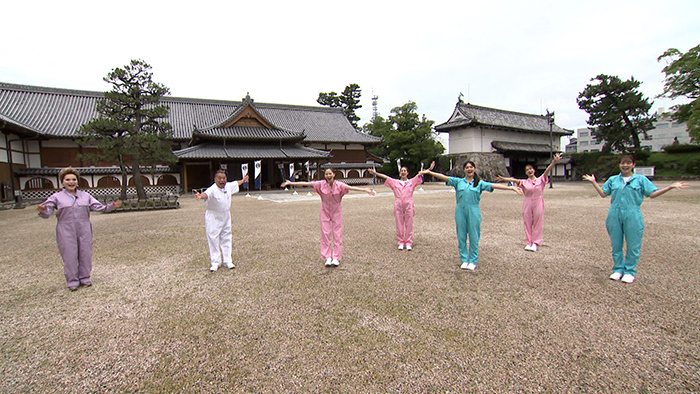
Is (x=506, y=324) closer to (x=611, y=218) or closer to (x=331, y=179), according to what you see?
(x=611, y=218)

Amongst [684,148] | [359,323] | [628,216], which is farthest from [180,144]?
[684,148]

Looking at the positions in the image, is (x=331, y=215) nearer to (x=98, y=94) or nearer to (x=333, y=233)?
(x=333, y=233)

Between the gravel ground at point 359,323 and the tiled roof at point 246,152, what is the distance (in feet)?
55.8

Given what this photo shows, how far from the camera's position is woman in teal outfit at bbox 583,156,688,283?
13.3 feet

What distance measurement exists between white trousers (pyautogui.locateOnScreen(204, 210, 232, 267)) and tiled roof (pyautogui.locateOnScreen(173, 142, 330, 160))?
1878cm

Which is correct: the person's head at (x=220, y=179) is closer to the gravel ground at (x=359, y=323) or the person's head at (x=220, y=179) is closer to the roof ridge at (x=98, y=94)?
the gravel ground at (x=359, y=323)

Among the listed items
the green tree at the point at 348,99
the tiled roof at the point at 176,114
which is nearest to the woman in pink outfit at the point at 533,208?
the tiled roof at the point at 176,114

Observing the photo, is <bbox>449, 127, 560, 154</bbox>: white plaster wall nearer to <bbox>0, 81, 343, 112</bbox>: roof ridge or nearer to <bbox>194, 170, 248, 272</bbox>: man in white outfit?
<bbox>0, 81, 343, 112</bbox>: roof ridge

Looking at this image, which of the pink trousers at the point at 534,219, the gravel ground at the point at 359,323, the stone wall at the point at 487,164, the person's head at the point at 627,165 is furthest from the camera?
the stone wall at the point at 487,164

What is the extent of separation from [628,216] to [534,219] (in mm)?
1856

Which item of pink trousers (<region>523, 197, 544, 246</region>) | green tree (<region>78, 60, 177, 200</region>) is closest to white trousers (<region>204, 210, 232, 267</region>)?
pink trousers (<region>523, 197, 544, 246</region>)

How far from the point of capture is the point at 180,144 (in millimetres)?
25734

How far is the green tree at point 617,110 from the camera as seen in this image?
2962cm

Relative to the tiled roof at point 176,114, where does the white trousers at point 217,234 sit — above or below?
below
